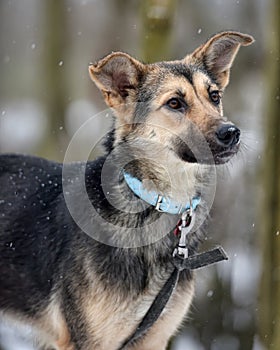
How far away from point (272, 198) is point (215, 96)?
163 cm

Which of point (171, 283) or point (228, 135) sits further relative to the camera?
point (171, 283)

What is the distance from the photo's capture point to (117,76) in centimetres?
460

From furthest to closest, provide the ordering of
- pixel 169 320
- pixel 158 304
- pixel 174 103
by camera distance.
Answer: pixel 169 320 < pixel 174 103 < pixel 158 304

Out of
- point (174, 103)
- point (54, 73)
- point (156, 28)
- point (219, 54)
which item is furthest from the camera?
point (54, 73)

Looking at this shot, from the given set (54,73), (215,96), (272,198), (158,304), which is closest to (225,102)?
(54,73)

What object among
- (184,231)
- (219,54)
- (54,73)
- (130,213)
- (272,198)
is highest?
(219,54)

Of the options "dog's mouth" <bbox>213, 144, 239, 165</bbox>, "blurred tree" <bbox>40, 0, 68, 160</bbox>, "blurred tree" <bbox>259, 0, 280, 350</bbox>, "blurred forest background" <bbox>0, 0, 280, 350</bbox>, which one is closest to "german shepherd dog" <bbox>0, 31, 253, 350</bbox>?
"dog's mouth" <bbox>213, 144, 239, 165</bbox>

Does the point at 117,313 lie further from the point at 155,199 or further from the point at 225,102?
the point at 225,102

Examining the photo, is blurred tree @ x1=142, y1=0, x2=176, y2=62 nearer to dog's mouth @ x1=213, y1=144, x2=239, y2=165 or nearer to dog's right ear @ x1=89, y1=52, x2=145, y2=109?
dog's right ear @ x1=89, y1=52, x2=145, y2=109

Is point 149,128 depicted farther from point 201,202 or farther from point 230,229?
point 230,229

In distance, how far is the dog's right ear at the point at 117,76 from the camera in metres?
4.42

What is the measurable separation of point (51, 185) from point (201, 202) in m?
1.03

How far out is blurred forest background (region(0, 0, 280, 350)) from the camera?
6176mm

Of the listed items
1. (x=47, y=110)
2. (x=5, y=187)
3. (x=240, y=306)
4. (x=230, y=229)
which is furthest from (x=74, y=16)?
(x=5, y=187)
